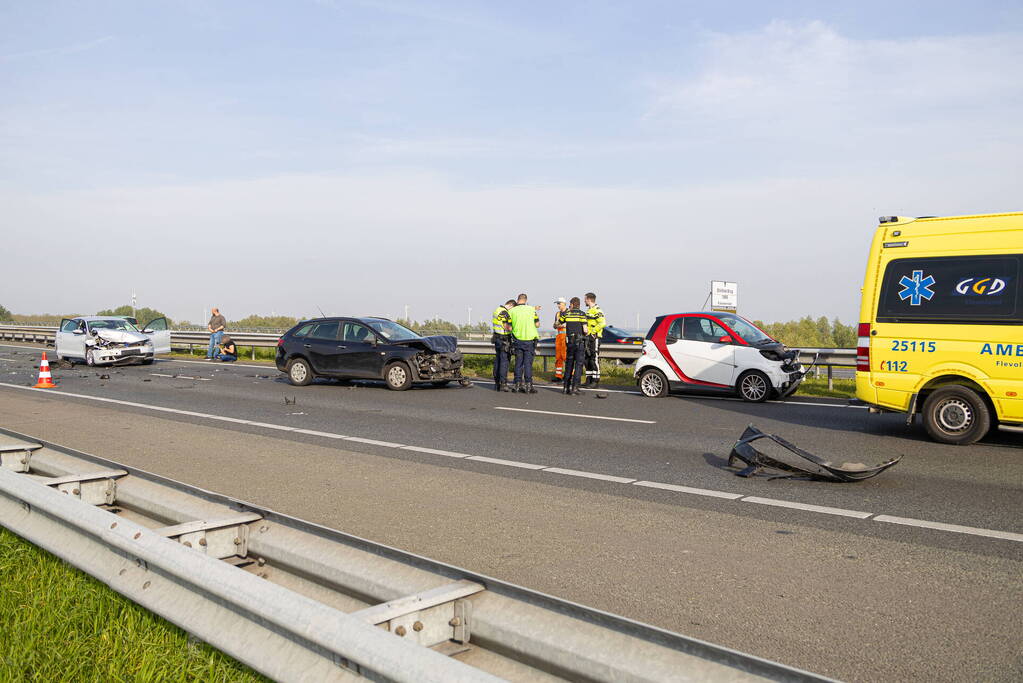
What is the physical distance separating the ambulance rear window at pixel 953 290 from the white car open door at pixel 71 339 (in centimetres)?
2357

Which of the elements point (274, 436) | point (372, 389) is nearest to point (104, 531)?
point (274, 436)

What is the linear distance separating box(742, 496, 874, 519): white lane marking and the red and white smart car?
8563 mm

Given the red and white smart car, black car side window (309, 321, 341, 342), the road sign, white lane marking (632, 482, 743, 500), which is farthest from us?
the road sign

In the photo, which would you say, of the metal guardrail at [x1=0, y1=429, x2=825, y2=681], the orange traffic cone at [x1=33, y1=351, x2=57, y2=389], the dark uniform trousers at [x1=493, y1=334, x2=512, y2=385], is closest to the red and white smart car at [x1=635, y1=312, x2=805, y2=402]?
the dark uniform trousers at [x1=493, y1=334, x2=512, y2=385]

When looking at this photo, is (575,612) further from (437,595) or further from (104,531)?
(104,531)

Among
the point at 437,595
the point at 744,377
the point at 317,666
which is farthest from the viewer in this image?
the point at 744,377

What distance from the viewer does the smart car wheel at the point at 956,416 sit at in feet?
31.9

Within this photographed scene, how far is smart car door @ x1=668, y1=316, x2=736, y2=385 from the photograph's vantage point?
1583cm

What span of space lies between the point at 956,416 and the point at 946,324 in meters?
1.08

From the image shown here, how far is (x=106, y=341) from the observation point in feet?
83.9

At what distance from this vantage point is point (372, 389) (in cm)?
1827

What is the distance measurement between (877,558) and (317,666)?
387 centimetres

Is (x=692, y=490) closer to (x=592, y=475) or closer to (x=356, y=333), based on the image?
(x=592, y=475)

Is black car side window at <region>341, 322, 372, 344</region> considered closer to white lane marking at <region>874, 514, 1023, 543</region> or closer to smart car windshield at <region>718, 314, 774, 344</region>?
smart car windshield at <region>718, 314, 774, 344</region>
